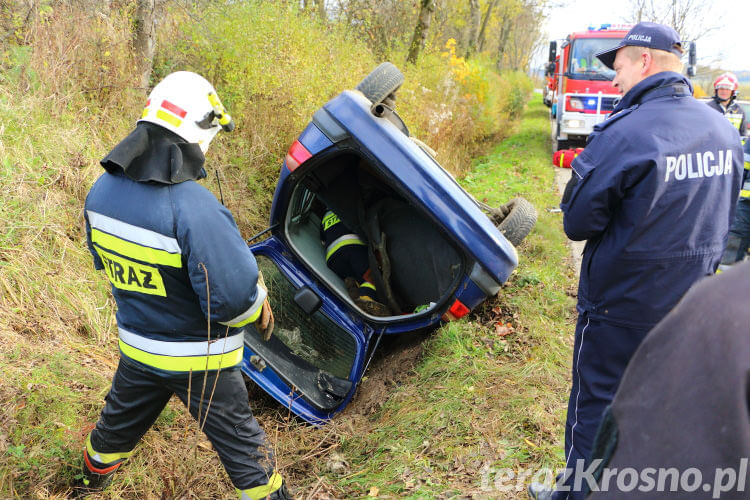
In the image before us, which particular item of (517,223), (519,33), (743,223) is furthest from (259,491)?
(519,33)

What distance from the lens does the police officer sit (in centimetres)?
208

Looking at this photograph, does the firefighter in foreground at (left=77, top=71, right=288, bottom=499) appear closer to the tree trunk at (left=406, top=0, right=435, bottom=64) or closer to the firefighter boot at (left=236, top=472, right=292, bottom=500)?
the firefighter boot at (left=236, top=472, right=292, bottom=500)

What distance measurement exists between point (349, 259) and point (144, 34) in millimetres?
3613

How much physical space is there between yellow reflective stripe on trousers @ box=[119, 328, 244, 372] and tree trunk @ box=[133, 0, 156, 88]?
4.11m

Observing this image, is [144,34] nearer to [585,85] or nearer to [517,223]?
[517,223]

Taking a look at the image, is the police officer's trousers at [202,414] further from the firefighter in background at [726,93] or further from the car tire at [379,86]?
the firefighter in background at [726,93]

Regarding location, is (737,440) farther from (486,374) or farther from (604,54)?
(486,374)

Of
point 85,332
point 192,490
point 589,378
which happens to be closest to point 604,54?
point 589,378

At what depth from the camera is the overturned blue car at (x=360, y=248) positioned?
9.98ft

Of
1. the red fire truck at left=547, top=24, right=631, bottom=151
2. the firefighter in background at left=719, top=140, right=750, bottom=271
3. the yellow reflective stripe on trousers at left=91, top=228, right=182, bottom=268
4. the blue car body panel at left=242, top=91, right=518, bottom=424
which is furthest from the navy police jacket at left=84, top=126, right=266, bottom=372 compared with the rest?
the red fire truck at left=547, top=24, right=631, bottom=151

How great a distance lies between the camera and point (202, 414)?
2326mm

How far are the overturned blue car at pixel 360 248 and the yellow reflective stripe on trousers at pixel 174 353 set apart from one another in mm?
1069

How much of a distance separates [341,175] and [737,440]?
346 centimetres

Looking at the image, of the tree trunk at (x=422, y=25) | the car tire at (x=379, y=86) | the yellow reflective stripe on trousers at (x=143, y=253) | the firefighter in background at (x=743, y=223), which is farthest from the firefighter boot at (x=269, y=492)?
the tree trunk at (x=422, y=25)
